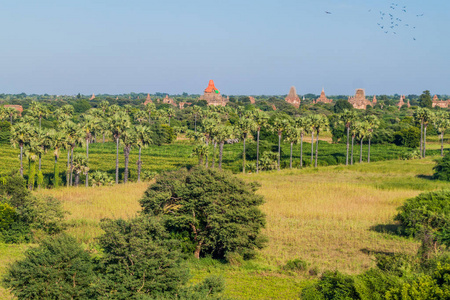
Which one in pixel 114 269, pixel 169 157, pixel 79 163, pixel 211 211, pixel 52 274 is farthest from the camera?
pixel 169 157

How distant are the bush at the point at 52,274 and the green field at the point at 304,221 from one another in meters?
2.87

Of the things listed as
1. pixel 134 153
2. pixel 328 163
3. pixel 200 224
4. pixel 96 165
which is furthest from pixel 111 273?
pixel 134 153

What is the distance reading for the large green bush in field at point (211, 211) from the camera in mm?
27672

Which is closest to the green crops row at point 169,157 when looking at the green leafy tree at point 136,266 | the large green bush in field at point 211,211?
the large green bush in field at point 211,211

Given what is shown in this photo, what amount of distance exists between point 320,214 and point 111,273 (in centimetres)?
2405

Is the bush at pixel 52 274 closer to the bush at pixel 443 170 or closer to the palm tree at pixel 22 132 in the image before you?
the palm tree at pixel 22 132

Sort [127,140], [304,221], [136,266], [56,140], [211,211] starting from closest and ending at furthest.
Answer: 1. [136,266]
2. [211,211]
3. [304,221]
4. [56,140]
5. [127,140]

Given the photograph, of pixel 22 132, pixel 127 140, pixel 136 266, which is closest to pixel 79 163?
pixel 22 132

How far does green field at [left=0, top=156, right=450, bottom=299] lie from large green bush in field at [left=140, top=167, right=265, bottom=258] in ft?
3.81

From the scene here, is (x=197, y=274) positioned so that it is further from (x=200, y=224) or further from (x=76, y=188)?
(x=76, y=188)

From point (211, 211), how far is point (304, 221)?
11.6m

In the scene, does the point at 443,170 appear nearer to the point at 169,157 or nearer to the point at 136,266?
the point at 169,157

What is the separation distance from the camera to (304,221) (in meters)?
37.7

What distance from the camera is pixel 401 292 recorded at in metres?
15.4
